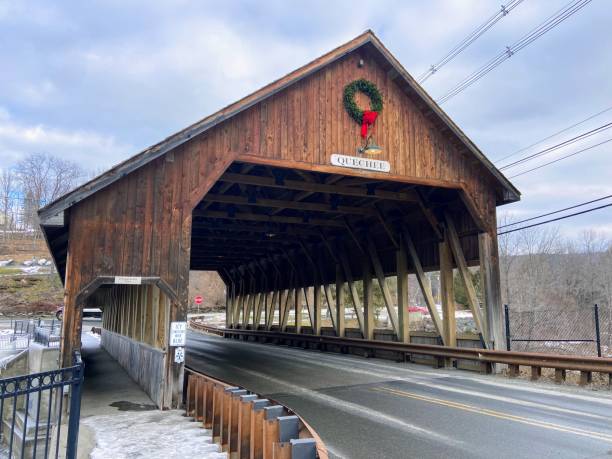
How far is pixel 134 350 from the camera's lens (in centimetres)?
1304

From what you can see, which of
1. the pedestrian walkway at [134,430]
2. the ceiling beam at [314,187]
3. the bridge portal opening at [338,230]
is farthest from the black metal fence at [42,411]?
the bridge portal opening at [338,230]

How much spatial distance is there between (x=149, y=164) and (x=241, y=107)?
228 cm

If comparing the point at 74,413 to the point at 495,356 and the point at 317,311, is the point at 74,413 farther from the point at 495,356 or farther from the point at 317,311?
the point at 317,311

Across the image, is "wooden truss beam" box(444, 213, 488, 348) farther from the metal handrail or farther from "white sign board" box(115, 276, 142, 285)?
"white sign board" box(115, 276, 142, 285)

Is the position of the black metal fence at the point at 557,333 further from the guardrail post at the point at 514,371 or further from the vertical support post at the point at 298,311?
the vertical support post at the point at 298,311

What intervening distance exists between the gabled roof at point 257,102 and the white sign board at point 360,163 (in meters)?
2.03

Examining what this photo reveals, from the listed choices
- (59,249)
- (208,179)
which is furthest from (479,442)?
(59,249)

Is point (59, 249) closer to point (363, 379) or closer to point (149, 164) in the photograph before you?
point (149, 164)

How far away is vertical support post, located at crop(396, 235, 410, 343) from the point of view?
1593 cm

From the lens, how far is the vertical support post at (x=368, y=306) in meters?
17.6

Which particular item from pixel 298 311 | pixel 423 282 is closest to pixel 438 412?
pixel 423 282

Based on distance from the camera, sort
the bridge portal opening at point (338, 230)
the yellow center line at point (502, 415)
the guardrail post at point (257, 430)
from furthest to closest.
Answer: the bridge portal opening at point (338, 230), the yellow center line at point (502, 415), the guardrail post at point (257, 430)

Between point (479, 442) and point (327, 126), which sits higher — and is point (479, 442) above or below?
below

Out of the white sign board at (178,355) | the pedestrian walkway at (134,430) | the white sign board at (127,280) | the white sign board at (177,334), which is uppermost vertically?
the white sign board at (127,280)
